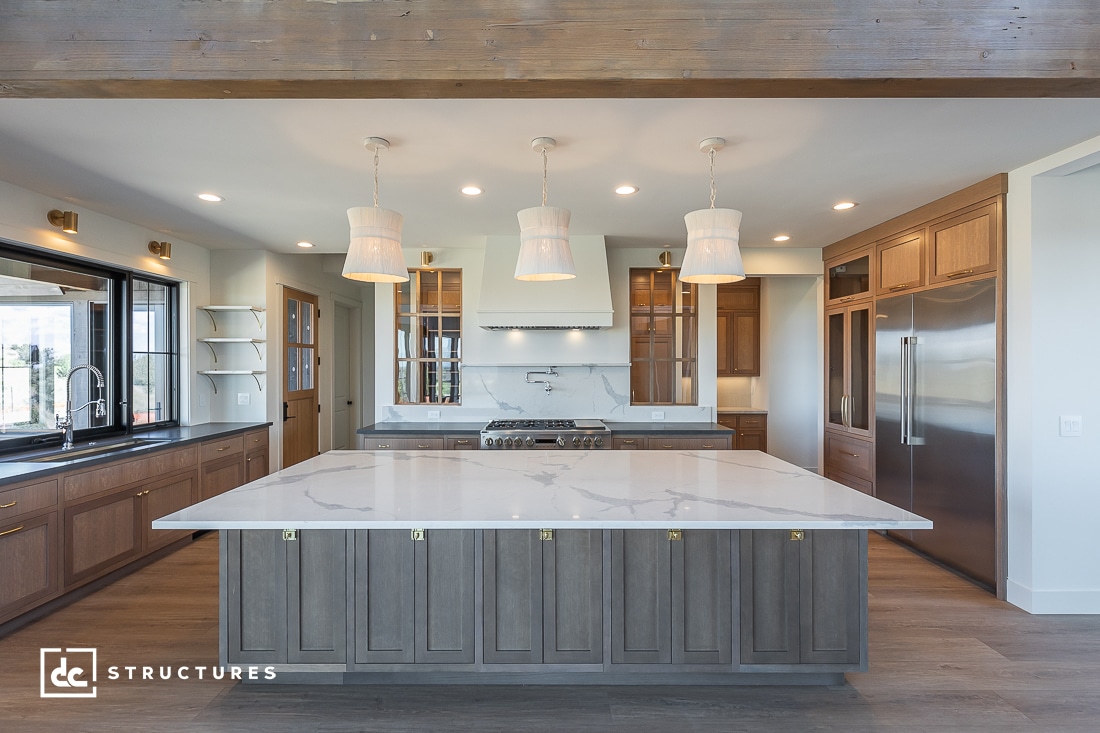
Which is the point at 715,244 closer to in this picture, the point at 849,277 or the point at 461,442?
the point at 461,442

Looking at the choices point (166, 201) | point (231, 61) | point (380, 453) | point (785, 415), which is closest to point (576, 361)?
point (380, 453)

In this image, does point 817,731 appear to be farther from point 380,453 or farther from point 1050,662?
point 380,453

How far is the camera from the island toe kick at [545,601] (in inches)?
85.0

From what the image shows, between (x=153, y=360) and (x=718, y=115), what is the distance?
179 inches

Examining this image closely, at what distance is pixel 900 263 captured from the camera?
3.93 meters

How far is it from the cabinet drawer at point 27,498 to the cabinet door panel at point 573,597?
8.50 ft

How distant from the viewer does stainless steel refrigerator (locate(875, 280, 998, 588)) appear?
3.19 m

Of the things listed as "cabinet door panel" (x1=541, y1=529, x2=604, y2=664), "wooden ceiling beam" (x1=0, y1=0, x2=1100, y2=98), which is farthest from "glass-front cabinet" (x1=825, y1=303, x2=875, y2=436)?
"cabinet door panel" (x1=541, y1=529, x2=604, y2=664)

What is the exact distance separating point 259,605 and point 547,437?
2.43 meters

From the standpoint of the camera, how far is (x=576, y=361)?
4.91m

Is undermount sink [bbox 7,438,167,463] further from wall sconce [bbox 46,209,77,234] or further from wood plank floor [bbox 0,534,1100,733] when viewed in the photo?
wall sconce [bbox 46,209,77,234]

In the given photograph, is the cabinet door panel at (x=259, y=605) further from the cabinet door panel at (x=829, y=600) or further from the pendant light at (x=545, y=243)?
the cabinet door panel at (x=829, y=600)

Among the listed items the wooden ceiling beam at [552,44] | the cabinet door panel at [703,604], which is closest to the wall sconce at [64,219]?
the wooden ceiling beam at [552,44]

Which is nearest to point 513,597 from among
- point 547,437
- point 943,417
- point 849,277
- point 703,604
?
point 703,604
